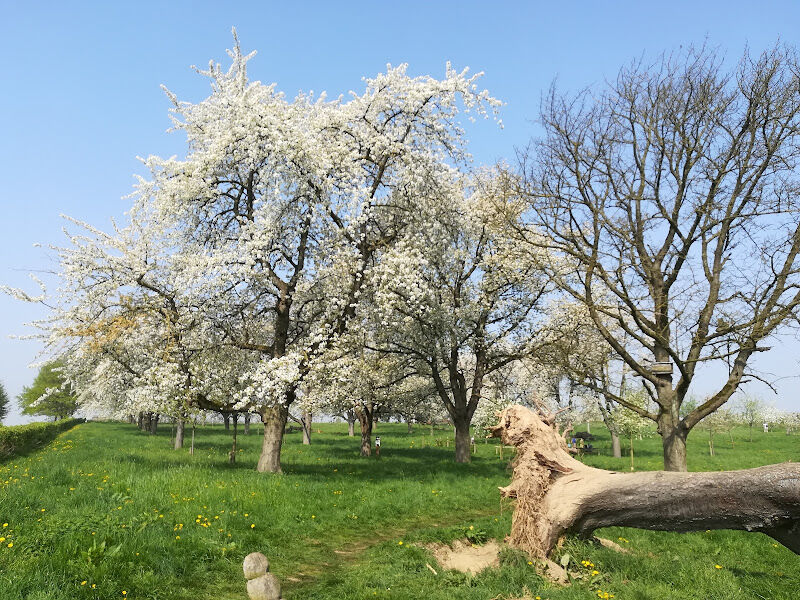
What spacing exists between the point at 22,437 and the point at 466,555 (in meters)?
28.7

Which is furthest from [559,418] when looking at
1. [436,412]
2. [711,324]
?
[711,324]

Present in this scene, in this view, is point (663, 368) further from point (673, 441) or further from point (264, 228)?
point (264, 228)

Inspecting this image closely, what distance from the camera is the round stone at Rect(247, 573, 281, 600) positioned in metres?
8.05

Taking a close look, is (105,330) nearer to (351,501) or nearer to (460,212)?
(351,501)

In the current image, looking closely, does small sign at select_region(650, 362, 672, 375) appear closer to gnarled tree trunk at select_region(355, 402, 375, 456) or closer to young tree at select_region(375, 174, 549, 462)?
young tree at select_region(375, 174, 549, 462)

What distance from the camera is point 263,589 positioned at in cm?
808

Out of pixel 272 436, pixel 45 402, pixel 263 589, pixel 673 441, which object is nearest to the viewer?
pixel 263 589

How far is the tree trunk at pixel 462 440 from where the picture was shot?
26297 millimetres

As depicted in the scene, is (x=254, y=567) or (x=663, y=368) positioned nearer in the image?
(x=254, y=567)

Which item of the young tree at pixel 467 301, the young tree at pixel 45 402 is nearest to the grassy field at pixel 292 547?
the young tree at pixel 467 301

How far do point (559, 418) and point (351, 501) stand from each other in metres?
33.6

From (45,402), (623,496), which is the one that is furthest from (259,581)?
(45,402)

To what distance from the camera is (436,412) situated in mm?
55344

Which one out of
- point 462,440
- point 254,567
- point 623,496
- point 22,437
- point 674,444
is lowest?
point 254,567
